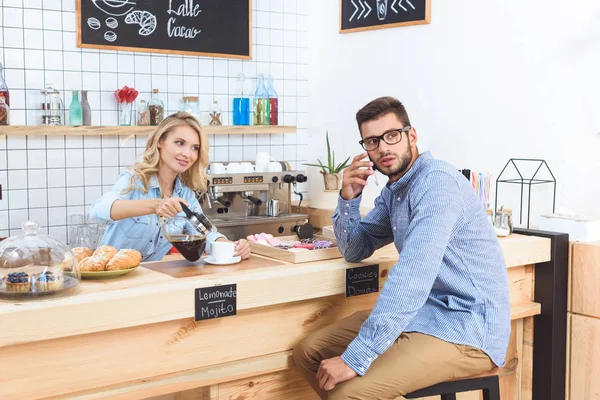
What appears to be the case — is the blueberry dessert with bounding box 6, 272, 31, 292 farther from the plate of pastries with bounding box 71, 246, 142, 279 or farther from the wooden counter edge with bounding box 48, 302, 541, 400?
the wooden counter edge with bounding box 48, 302, 541, 400

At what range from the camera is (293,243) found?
9.21 ft

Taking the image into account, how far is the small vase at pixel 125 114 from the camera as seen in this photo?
438cm

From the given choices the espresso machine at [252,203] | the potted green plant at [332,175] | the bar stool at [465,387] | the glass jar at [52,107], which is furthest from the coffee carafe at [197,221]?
the potted green plant at [332,175]

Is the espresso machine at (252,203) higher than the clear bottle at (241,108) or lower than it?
lower

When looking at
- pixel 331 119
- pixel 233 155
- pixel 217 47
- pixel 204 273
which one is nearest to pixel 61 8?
pixel 217 47

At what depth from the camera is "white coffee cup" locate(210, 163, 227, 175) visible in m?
4.48

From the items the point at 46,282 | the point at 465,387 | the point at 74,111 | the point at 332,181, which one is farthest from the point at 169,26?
the point at 465,387

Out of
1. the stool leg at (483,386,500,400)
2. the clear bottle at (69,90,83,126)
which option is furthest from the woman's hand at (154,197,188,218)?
the clear bottle at (69,90,83,126)

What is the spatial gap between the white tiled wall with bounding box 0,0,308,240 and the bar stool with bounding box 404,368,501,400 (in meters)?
2.74

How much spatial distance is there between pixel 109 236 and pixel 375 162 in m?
1.33

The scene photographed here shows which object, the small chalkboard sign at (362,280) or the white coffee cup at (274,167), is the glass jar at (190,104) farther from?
the small chalkboard sign at (362,280)

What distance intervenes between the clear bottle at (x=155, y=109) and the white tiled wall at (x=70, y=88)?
0.37 feet

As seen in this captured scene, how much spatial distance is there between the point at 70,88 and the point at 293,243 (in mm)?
2125

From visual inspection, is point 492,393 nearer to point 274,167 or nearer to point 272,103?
point 274,167
